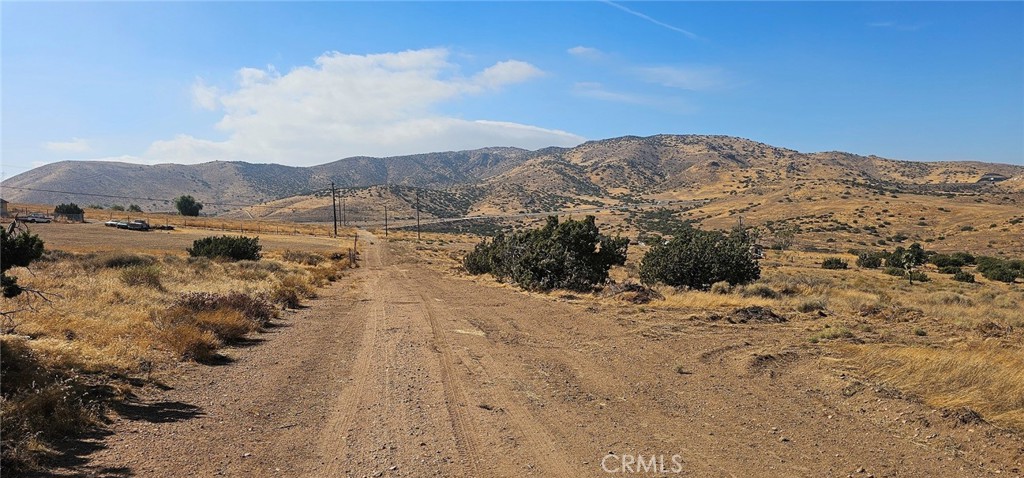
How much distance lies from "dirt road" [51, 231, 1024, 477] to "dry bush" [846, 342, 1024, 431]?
0.58 metres

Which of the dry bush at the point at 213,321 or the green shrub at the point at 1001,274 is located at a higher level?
the dry bush at the point at 213,321

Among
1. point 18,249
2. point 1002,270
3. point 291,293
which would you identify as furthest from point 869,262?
point 18,249

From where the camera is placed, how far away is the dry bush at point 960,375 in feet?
26.0

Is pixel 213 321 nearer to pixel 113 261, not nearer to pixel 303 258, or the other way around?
pixel 113 261

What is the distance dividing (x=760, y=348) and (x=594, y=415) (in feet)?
20.5

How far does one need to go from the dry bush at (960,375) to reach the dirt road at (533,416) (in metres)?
0.58

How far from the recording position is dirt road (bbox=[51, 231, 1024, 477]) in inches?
247

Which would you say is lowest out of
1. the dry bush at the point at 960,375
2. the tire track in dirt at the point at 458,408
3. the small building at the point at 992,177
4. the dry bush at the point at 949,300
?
the dry bush at the point at 949,300

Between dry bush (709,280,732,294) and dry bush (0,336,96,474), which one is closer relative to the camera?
dry bush (0,336,96,474)

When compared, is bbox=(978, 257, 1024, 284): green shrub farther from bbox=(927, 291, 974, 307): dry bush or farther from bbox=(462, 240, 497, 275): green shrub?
bbox=(462, 240, 497, 275): green shrub

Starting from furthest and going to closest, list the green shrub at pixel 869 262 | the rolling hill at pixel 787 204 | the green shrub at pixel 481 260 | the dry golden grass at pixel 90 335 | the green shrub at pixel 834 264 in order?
the rolling hill at pixel 787 204 → the green shrub at pixel 869 262 → the green shrub at pixel 834 264 → the green shrub at pixel 481 260 → the dry golden grass at pixel 90 335

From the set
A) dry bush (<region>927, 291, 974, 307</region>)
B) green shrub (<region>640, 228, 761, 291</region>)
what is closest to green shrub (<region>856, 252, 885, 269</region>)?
dry bush (<region>927, 291, 974, 307</region>)

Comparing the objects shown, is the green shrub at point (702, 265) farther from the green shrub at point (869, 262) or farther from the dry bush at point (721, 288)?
the green shrub at point (869, 262)

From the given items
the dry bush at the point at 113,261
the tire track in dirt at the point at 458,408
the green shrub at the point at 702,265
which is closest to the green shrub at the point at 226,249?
the dry bush at the point at 113,261
